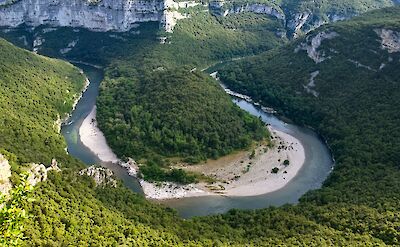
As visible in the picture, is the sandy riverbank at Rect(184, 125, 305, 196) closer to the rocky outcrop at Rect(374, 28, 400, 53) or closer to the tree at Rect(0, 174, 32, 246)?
the rocky outcrop at Rect(374, 28, 400, 53)

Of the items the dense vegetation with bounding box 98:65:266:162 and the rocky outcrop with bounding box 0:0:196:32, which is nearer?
the dense vegetation with bounding box 98:65:266:162

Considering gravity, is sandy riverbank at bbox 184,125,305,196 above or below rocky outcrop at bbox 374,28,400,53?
below

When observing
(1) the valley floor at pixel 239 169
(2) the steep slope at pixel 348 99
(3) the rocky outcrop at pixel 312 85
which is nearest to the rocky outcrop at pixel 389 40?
(2) the steep slope at pixel 348 99

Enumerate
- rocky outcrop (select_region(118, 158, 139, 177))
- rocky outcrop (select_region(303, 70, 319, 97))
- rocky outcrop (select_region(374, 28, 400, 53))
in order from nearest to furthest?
rocky outcrop (select_region(118, 158, 139, 177)), rocky outcrop (select_region(374, 28, 400, 53)), rocky outcrop (select_region(303, 70, 319, 97))

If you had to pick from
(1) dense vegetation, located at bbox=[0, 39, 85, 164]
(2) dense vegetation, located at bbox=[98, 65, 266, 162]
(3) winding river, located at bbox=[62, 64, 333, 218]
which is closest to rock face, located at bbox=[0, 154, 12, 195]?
(1) dense vegetation, located at bbox=[0, 39, 85, 164]

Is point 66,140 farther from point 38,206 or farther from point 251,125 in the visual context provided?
point 38,206

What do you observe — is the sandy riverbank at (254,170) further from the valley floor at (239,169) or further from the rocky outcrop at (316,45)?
the rocky outcrop at (316,45)

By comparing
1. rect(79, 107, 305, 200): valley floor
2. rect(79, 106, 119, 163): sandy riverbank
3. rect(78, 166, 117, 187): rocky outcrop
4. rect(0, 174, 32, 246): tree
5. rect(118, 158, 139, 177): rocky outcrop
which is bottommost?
rect(79, 106, 119, 163): sandy riverbank
